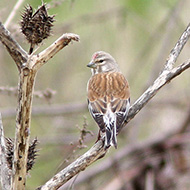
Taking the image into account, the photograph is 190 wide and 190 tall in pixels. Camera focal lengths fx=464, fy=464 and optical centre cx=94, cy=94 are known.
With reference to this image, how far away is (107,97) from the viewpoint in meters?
4.63

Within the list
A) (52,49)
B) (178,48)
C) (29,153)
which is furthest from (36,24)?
(178,48)

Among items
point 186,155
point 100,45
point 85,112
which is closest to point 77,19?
point 100,45

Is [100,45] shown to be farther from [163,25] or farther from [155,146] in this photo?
[155,146]

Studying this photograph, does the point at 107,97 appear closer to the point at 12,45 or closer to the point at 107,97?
the point at 107,97

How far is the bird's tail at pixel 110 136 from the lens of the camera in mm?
3525

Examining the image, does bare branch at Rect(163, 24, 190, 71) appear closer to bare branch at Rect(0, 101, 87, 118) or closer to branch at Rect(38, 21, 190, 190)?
branch at Rect(38, 21, 190, 190)

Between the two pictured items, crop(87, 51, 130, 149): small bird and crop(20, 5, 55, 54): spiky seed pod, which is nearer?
crop(20, 5, 55, 54): spiky seed pod

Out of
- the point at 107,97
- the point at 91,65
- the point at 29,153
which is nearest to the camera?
the point at 29,153

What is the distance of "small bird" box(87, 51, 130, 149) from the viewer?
3919 mm

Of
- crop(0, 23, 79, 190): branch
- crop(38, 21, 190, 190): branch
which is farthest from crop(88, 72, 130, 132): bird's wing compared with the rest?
crop(0, 23, 79, 190): branch

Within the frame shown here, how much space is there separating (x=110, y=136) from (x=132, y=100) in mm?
3211

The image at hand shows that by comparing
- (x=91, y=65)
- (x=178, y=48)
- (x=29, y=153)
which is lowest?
(x=29, y=153)

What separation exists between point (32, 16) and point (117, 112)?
180cm

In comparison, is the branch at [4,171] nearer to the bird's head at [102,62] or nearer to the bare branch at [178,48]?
the bare branch at [178,48]
